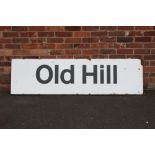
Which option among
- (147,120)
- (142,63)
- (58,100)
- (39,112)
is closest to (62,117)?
(39,112)

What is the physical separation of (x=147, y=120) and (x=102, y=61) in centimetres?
124

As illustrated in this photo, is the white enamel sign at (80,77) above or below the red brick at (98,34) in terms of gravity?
below

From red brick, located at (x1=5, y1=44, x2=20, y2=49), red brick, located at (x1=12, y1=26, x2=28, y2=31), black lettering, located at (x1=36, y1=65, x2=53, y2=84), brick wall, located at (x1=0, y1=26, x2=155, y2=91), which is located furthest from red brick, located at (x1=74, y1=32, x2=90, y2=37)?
red brick, located at (x1=5, y1=44, x2=20, y2=49)

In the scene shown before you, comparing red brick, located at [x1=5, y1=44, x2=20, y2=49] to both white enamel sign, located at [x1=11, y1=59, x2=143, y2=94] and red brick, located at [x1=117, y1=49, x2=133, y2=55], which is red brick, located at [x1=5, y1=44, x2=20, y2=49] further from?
red brick, located at [x1=117, y1=49, x2=133, y2=55]

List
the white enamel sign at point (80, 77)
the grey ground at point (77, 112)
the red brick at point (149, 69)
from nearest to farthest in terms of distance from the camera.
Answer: the grey ground at point (77, 112)
the white enamel sign at point (80, 77)
the red brick at point (149, 69)

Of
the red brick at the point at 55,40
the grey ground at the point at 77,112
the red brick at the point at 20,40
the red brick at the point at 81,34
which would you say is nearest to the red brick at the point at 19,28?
the red brick at the point at 20,40

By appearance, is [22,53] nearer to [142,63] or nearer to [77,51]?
[77,51]

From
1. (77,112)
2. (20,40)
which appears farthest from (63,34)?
(77,112)

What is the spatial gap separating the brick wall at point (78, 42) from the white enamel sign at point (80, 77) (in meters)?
0.11

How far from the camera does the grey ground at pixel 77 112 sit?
340cm

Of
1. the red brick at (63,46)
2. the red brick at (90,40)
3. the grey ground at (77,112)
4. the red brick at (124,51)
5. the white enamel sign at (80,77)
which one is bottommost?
the grey ground at (77,112)

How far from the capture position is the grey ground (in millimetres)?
3402

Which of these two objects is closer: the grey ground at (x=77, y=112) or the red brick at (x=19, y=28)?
the grey ground at (x=77, y=112)

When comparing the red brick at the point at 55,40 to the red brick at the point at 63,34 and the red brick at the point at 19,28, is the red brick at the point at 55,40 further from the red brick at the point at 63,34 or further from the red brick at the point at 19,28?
the red brick at the point at 19,28
